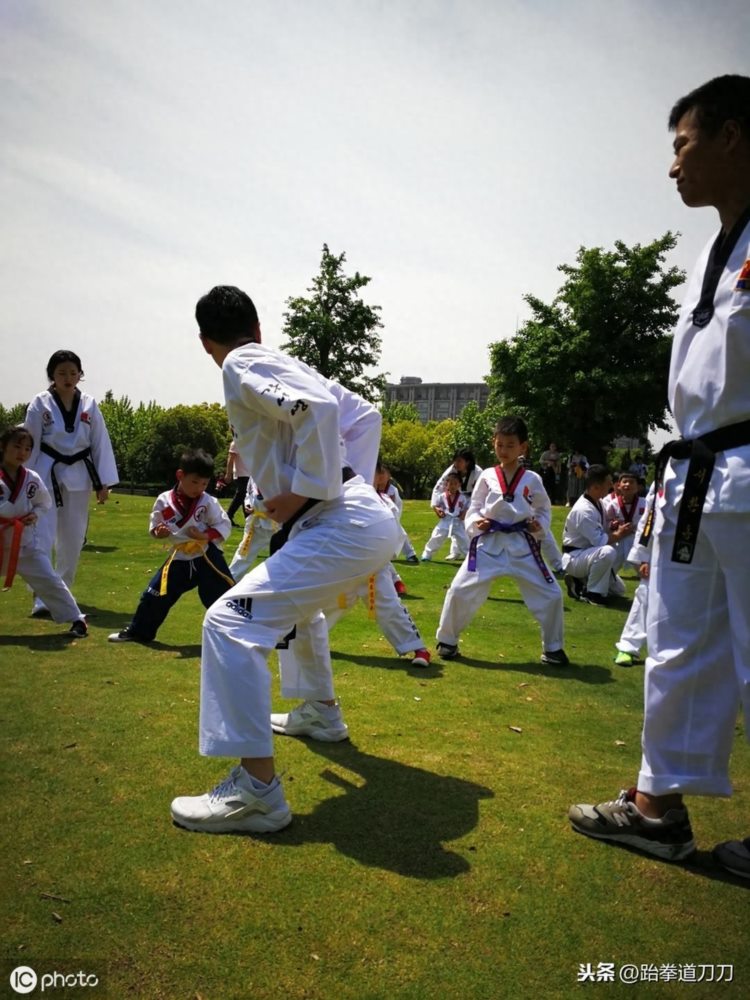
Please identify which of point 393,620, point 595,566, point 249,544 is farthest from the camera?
point 595,566

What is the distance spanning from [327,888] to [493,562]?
4.31 metres

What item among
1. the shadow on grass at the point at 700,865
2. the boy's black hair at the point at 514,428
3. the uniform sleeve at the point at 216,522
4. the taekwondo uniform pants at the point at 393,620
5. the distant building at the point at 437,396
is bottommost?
the shadow on grass at the point at 700,865

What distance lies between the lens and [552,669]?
645 cm

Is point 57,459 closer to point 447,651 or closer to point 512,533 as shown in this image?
point 447,651

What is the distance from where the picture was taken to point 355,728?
4.59 metres

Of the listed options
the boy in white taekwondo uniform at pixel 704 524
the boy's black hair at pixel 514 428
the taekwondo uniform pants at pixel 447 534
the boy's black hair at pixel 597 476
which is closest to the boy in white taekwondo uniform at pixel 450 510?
the taekwondo uniform pants at pixel 447 534

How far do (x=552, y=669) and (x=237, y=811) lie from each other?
3909mm

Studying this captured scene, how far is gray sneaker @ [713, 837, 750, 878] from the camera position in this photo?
3.01 meters

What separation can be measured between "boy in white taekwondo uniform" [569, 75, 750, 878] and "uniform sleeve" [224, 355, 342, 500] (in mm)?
1437

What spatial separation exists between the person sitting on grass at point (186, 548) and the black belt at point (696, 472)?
4.59m

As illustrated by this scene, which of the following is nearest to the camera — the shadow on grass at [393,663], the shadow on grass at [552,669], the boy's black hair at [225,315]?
the boy's black hair at [225,315]

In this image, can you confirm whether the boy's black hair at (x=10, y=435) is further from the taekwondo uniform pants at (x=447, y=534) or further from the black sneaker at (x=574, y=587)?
the taekwondo uniform pants at (x=447, y=534)

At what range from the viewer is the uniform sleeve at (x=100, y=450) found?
27.2ft

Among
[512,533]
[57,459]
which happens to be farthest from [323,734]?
[57,459]
